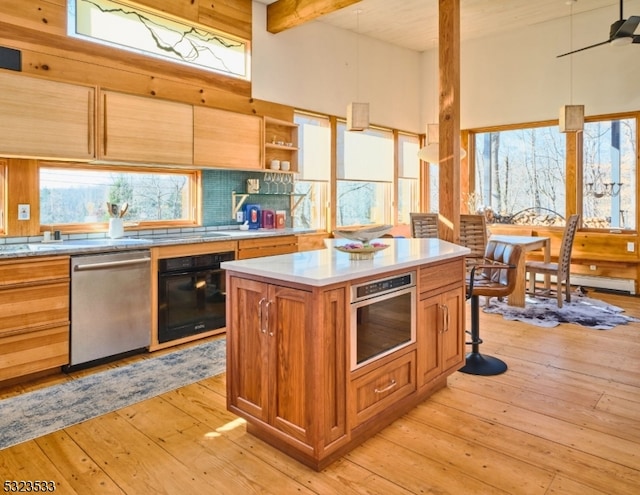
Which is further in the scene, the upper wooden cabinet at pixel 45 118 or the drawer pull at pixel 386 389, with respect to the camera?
the upper wooden cabinet at pixel 45 118

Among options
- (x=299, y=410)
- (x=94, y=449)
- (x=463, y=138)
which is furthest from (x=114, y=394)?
(x=463, y=138)

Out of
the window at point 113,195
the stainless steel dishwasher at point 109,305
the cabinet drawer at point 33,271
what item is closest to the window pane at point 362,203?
the window at point 113,195

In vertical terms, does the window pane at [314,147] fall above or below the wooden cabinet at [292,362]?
above

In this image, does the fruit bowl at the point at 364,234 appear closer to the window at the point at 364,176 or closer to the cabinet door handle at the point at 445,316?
the cabinet door handle at the point at 445,316

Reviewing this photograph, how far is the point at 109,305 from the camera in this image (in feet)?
11.1

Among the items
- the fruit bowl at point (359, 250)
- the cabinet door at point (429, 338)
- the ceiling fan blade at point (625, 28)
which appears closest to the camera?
the fruit bowl at point (359, 250)

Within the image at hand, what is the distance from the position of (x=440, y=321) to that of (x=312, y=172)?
136 inches

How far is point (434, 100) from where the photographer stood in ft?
23.8

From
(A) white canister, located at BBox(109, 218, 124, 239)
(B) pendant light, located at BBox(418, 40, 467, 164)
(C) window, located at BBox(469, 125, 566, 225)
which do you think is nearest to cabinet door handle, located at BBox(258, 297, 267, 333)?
(A) white canister, located at BBox(109, 218, 124, 239)

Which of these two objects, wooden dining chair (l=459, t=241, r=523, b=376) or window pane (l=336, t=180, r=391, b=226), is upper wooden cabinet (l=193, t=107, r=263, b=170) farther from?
wooden dining chair (l=459, t=241, r=523, b=376)

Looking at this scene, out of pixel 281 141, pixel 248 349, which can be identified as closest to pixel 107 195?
pixel 281 141

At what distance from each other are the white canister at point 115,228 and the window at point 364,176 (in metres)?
3.01

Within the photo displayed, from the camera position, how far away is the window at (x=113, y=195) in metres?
3.66

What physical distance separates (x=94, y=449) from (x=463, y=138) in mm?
6506
